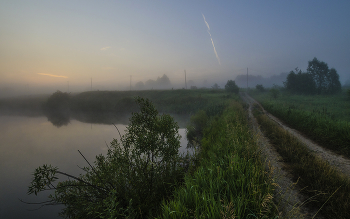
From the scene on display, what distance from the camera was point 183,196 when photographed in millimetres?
3242

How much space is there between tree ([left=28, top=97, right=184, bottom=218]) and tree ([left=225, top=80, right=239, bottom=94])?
69.2m

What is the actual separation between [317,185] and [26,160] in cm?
2198

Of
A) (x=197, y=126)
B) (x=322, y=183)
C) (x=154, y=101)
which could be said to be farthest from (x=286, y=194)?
(x=154, y=101)

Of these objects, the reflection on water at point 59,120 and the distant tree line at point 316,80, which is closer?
the reflection on water at point 59,120

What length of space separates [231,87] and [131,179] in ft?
238

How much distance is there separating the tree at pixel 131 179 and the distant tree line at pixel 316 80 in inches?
2633

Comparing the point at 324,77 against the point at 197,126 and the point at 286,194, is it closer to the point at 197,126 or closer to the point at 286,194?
the point at 197,126

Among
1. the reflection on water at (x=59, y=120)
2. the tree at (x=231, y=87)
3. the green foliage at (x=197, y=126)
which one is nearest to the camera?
the green foliage at (x=197, y=126)

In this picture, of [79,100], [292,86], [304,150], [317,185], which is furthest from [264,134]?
[79,100]

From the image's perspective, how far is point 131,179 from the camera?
510 cm

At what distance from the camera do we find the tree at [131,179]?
446cm

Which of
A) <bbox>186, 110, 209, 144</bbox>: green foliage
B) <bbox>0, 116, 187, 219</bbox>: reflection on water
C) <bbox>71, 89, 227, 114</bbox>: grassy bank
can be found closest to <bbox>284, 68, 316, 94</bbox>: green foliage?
<bbox>71, 89, 227, 114</bbox>: grassy bank

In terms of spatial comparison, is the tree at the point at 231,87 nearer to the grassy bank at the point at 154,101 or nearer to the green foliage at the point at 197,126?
the grassy bank at the point at 154,101

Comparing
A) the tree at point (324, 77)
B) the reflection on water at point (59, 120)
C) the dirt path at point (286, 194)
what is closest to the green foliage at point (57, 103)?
the reflection on water at point (59, 120)
